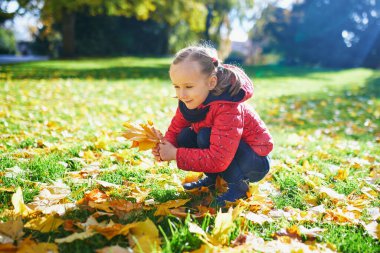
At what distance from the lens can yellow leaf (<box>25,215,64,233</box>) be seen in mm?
1715

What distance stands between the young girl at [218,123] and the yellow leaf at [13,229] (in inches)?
34.5

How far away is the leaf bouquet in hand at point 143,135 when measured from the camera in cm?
222

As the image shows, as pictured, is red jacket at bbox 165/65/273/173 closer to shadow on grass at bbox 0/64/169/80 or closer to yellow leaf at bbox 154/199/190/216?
yellow leaf at bbox 154/199/190/216

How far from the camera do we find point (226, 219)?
173 centimetres

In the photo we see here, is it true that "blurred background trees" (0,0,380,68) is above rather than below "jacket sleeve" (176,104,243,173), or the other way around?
above

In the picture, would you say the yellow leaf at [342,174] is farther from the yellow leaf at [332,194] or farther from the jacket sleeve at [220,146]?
the jacket sleeve at [220,146]

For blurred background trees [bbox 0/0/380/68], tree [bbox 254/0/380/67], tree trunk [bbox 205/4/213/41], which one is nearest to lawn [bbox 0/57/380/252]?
blurred background trees [bbox 0/0/380/68]

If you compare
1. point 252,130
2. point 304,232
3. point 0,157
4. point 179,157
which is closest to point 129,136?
point 179,157

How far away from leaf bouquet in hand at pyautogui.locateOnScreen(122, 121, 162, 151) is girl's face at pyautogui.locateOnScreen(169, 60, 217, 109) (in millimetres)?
292

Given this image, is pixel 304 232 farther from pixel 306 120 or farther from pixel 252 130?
pixel 306 120

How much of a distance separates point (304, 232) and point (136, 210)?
0.92 meters

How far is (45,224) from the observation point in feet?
5.67

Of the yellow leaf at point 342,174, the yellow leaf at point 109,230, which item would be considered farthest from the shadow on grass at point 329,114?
the yellow leaf at point 109,230

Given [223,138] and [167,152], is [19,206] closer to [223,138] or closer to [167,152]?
[167,152]
